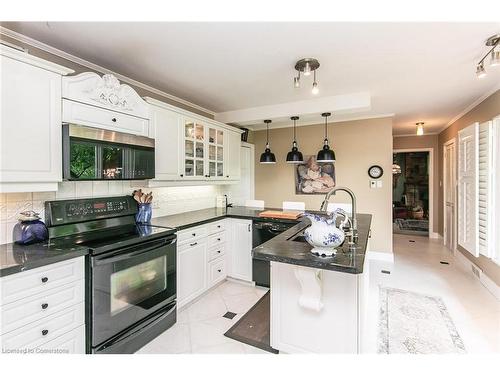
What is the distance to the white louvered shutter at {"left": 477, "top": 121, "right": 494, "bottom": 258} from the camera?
2938mm

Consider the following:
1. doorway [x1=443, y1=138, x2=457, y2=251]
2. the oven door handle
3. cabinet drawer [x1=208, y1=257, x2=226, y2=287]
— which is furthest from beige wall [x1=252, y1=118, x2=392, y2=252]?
the oven door handle

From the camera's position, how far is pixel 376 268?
152 inches

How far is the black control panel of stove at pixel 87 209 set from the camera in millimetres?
1910

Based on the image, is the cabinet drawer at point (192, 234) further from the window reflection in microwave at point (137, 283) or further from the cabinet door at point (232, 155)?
the cabinet door at point (232, 155)

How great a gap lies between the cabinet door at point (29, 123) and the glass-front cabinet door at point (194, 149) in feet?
4.32

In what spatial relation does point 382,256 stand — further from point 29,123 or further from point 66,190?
point 29,123

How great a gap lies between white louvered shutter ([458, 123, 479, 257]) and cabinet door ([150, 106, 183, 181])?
3.70 metres

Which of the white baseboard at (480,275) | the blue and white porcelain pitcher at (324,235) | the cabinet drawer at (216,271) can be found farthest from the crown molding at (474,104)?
the cabinet drawer at (216,271)

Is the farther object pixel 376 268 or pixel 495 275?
pixel 376 268

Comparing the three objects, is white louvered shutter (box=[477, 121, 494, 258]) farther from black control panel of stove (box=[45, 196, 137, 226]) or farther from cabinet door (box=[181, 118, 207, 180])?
black control panel of stove (box=[45, 196, 137, 226])

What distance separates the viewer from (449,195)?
5168 millimetres

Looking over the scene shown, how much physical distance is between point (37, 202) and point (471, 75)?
4179 millimetres

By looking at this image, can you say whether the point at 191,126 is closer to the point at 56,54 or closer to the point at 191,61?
the point at 191,61

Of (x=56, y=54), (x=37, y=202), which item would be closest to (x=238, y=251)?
(x=37, y=202)
